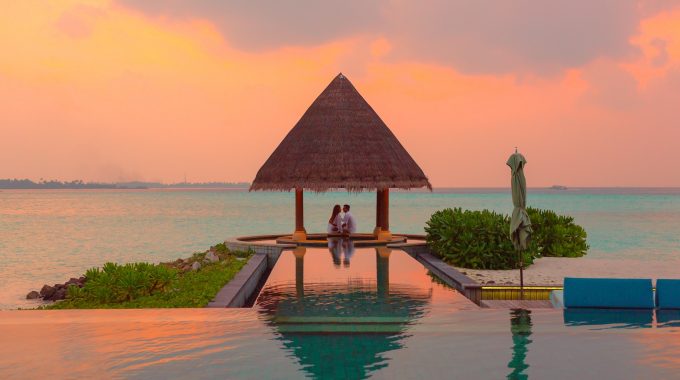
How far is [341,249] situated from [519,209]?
7.97 m

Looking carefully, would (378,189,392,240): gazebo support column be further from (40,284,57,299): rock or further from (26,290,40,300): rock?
(26,290,40,300): rock

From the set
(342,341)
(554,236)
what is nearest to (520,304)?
(342,341)

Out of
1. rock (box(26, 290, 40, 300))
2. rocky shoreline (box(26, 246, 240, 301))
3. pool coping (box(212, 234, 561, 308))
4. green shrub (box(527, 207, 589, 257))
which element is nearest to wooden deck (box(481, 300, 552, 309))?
pool coping (box(212, 234, 561, 308))

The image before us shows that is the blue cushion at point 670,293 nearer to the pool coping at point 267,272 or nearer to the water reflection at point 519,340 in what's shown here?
the water reflection at point 519,340

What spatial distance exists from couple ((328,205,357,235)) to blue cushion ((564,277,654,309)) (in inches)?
459

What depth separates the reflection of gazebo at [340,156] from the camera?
66.4 feet

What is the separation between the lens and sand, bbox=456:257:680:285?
47.6 feet

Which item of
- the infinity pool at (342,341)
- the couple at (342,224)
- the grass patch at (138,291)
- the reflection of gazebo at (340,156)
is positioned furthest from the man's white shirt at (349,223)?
the infinity pool at (342,341)

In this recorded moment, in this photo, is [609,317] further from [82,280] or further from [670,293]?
[82,280]

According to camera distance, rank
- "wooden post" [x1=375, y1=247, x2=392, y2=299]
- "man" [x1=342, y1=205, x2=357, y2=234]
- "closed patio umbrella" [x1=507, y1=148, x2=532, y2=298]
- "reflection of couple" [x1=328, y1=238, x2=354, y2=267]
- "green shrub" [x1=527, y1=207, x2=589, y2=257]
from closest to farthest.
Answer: "closed patio umbrella" [x1=507, y1=148, x2=532, y2=298]
"wooden post" [x1=375, y1=247, x2=392, y2=299]
"reflection of couple" [x1=328, y1=238, x2=354, y2=267]
"green shrub" [x1=527, y1=207, x2=589, y2=257]
"man" [x1=342, y1=205, x2=357, y2=234]

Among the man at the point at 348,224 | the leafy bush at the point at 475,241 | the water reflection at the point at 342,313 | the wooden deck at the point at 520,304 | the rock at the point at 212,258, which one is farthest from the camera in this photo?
the man at the point at 348,224

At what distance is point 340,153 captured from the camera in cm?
2058

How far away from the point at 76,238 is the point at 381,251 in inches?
1747

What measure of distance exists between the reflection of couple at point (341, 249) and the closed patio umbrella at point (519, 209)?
474 centimetres
